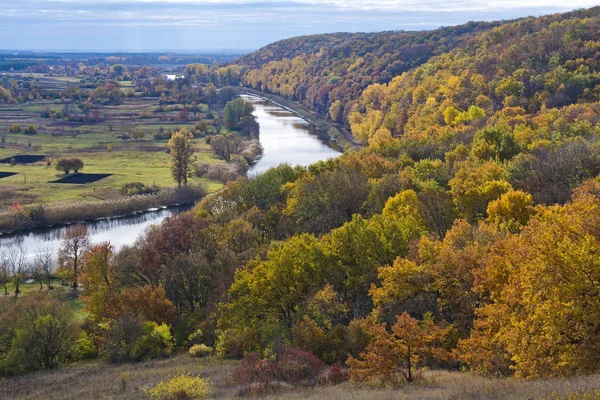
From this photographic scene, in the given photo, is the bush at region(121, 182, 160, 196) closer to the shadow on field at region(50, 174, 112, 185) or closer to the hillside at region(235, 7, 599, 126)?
the shadow on field at region(50, 174, 112, 185)

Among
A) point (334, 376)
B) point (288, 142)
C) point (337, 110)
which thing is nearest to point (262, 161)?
point (288, 142)

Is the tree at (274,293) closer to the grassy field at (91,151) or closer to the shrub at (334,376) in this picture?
the shrub at (334,376)

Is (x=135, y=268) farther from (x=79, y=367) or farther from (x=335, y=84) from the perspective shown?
(x=335, y=84)

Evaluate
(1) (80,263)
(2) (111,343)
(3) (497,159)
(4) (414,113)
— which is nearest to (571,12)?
(4) (414,113)

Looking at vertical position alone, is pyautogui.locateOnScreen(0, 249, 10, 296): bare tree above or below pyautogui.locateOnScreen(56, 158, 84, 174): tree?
below

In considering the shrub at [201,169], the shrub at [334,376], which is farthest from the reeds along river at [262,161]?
the shrub at [334,376]

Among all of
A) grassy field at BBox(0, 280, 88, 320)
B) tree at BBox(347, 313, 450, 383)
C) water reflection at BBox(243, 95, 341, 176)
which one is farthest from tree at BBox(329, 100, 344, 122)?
tree at BBox(347, 313, 450, 383)

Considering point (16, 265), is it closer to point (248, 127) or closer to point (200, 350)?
point (200, 350)
